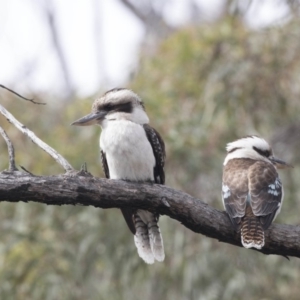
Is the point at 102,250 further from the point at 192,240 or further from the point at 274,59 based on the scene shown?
the point at 274,59

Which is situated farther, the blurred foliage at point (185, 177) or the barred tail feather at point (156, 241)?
the blurred foliage at point (185, 177)

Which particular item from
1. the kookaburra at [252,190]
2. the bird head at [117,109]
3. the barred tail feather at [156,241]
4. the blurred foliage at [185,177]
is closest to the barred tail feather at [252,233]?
the kookaburra at [252,190]

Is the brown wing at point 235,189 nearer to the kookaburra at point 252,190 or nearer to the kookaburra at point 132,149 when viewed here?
the kookaburra at point 252,190

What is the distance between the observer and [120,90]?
3.74 meters

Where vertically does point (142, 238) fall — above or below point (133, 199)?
above

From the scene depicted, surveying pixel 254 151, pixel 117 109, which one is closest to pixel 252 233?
pixel 117 109

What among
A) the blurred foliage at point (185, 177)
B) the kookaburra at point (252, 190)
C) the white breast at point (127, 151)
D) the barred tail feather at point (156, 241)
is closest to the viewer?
the kookaburra at point (252, 190)

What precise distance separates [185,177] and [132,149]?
2.46 metres

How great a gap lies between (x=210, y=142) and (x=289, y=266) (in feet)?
3.41

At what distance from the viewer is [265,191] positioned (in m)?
3.62

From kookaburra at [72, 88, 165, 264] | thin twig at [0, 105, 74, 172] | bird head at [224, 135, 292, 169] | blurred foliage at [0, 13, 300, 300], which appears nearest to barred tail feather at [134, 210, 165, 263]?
kookaburra at [72, 88, 165, 264]

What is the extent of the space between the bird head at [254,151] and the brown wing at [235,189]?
0.49ft

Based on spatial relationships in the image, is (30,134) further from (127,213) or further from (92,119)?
(127,213)

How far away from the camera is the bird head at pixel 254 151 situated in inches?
167
